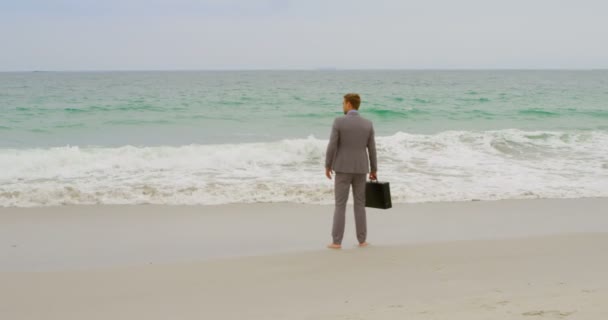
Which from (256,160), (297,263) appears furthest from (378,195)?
(256,160)

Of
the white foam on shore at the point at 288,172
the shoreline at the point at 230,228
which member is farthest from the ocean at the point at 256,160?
the shoreline at the point at 230,228

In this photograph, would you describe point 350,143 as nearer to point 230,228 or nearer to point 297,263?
point 297,263

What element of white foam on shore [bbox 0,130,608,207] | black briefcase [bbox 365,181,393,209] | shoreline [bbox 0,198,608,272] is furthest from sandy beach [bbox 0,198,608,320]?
white foam on shore [bbox 0,130,608,207]

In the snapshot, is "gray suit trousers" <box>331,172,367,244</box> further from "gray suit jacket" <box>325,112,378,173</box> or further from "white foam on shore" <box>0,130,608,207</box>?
"white foam on shore" <box>0,130,608,207</box>

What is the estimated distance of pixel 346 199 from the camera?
617cm

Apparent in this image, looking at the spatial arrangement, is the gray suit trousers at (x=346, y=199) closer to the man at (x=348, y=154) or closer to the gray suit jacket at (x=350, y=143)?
the man at (x=348, y=154)

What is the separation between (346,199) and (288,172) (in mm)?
5380

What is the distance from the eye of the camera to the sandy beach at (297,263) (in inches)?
169

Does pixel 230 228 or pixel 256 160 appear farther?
pixel 256 160

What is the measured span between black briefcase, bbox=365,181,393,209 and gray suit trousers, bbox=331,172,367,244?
0.25ft

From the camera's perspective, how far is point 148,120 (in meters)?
23.3

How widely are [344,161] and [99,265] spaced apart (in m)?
2.55

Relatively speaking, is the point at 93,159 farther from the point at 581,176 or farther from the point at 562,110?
the point at 562,110

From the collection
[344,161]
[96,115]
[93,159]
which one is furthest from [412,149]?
[96,115]
